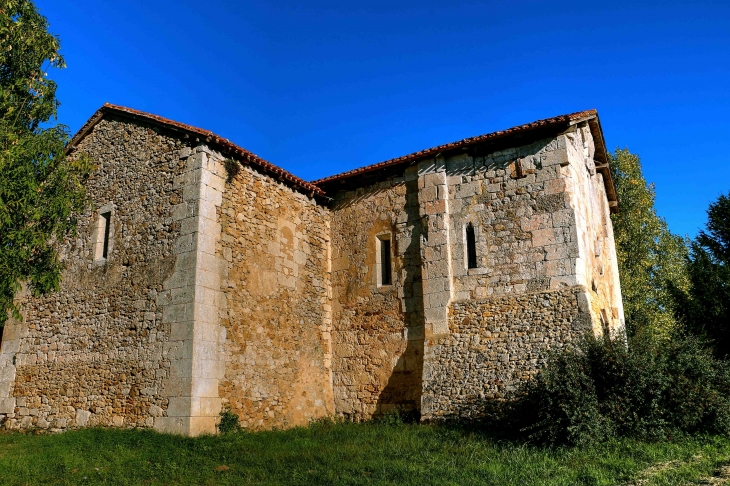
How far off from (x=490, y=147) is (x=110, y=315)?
9.38 m

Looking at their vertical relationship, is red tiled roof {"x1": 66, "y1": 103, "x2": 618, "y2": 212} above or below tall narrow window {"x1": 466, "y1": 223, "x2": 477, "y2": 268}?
above

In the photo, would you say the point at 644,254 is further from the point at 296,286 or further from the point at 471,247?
the point at 296,286

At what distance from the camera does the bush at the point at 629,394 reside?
9703 mm

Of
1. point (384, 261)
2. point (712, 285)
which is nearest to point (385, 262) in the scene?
point (384, 261)

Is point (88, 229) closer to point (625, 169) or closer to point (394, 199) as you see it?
point (394, 199)

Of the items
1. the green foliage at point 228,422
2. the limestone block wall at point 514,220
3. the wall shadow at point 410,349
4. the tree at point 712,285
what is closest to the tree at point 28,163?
the green foliage at point 228,422

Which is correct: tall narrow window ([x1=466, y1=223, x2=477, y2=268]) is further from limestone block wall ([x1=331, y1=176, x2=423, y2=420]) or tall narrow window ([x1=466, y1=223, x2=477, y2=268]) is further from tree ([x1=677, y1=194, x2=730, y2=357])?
tree ([x1=677, y1=194, x2=730, y2=357])

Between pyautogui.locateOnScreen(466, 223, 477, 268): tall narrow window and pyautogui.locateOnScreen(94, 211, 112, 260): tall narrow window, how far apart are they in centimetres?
836

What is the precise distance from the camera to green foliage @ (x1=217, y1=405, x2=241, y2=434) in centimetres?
1154

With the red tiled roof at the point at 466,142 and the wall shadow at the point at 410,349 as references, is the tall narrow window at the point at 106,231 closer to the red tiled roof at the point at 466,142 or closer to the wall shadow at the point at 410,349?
the red tiled roof at the point at 466,142

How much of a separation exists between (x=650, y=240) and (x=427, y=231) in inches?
593

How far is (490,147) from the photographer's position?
13719 millimetres

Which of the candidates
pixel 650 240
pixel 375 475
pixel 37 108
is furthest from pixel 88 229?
pixel 650 240

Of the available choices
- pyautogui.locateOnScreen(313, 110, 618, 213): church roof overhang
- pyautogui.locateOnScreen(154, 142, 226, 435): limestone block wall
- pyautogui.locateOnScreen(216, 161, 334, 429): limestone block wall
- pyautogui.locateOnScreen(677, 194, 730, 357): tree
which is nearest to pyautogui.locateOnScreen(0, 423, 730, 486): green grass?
pyautogui.locateOnScreen(154, 142, 226, 435): limestone block wall
